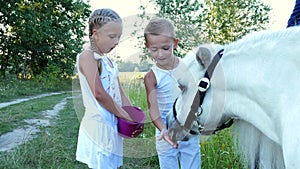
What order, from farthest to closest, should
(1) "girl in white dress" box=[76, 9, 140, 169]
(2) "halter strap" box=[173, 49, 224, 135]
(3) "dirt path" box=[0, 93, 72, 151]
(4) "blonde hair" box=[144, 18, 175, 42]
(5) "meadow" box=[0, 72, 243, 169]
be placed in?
(3) "dirt path" box=[0, 93, 72, 151], (5) "meadow" box=[0, 72, 243, 169], (4) "blonde hair" box=[144, 18, 175, 42], (1) "girl in white dress" box=[76, 9, 140, 169], (2) "halter strap" box=[173, 49, 224, 135]

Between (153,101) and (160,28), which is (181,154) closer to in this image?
(153,101)

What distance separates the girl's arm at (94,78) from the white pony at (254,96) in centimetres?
39

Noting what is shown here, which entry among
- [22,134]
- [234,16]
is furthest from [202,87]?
[234,16]

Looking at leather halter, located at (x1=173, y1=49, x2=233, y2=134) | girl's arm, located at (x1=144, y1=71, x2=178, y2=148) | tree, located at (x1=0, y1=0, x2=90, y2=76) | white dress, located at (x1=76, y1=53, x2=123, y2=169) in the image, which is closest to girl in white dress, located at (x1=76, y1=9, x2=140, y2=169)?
white dress, located at (x1=76, y1=53, x2=123, y2=169)

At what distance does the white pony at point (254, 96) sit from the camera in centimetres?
151

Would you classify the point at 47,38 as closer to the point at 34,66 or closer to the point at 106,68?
the point at 34,66

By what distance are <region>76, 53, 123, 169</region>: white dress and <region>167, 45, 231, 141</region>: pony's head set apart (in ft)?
1.16

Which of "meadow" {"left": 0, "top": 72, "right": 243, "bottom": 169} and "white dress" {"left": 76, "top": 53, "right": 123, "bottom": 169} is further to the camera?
"meadow" {"left": 0, "top": 72, "right": 243, "bottom": 169}

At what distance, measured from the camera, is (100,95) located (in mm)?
A: 1891

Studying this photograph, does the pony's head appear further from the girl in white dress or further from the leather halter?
the girl in white dress

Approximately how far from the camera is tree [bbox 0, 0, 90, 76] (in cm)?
1714

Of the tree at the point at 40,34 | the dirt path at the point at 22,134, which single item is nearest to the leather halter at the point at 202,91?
the dirt path at the point at 22,134

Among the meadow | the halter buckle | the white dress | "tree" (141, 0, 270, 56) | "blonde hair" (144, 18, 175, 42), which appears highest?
"tree" (141, 0, 270, 56)

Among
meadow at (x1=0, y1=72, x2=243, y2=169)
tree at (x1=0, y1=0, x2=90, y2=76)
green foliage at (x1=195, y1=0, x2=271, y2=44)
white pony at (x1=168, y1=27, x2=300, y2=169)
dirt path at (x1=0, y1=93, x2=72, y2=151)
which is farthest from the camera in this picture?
tree at (x1=0, y1=0, x2=90, y2=76)
